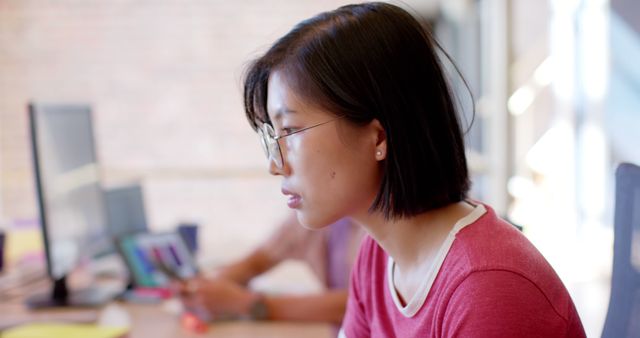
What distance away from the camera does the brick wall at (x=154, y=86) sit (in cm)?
507

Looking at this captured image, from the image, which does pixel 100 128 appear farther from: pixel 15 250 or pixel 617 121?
pixel 617 121

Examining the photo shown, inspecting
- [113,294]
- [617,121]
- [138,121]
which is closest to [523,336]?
[617,121]

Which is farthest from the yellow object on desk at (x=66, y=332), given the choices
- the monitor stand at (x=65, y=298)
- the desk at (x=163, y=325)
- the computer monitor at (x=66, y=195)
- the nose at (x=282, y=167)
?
the nose at (x=282, y=167)

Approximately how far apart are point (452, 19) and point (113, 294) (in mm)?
4677

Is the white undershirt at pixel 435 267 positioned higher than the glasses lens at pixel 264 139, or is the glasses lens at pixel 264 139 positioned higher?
the glasses lens at pixel 264 139

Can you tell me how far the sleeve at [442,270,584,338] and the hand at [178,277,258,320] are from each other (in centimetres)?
95

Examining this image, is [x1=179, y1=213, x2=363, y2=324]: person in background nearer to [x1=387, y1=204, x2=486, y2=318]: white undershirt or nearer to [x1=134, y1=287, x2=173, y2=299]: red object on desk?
[x1=134, y1=287, x2=173, y2=299]: red object on desk

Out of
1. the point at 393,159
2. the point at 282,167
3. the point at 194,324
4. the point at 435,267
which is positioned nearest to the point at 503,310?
the point at 435,267

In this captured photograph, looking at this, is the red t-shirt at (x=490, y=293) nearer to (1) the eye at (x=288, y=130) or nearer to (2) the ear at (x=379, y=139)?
(2) the ear at (x=379, y=139)

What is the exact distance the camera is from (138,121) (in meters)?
5.15

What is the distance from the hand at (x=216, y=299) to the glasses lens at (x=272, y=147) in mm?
785

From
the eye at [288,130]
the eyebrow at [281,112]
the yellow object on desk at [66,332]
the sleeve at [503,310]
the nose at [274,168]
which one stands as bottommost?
the yellow object on desk at [66,332]

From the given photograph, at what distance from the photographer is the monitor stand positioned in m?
1.83

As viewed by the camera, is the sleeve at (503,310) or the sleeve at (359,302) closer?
the sleeve at (503,310)
